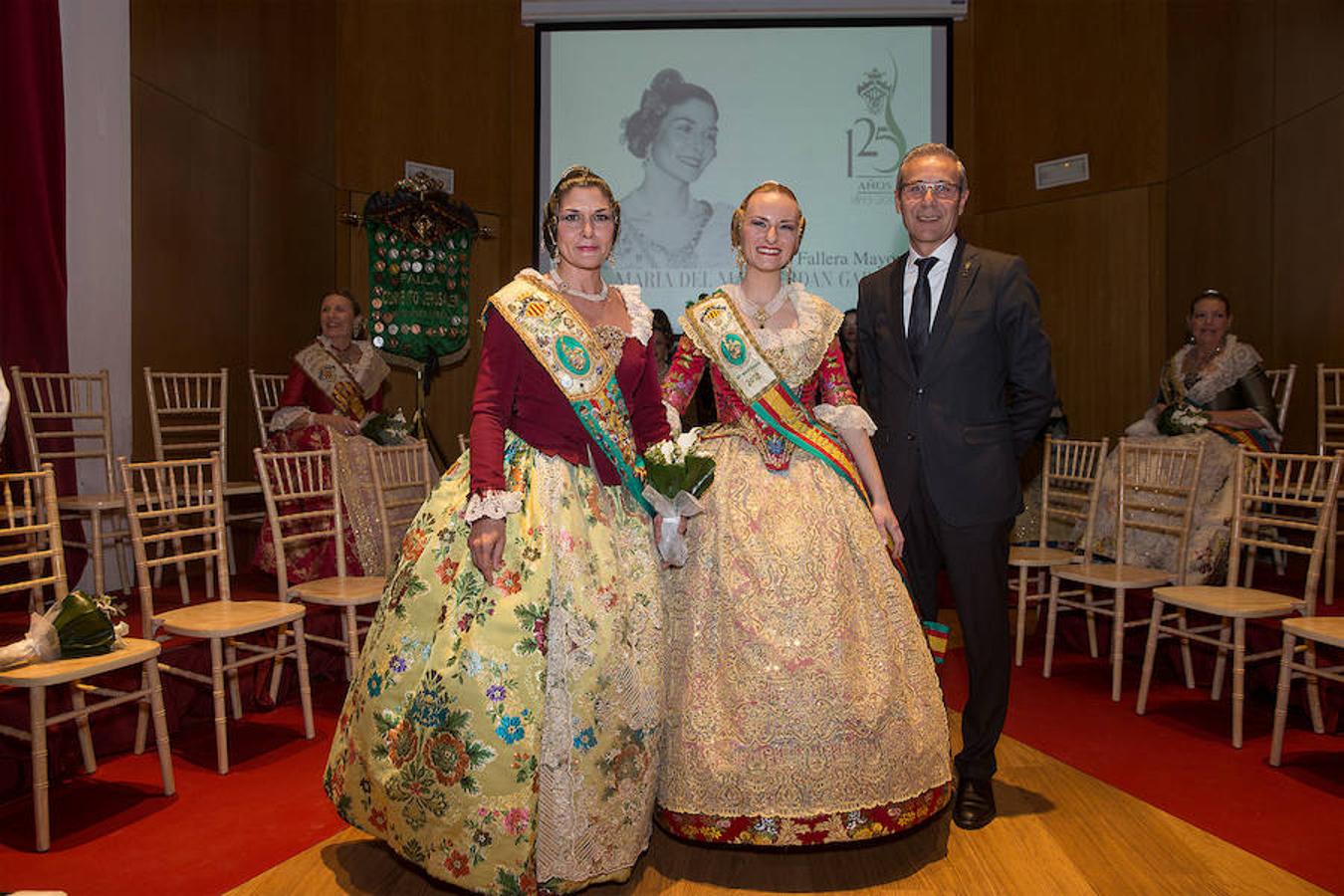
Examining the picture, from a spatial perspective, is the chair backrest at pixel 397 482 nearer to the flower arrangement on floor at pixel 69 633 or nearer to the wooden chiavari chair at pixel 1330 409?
the flower arrangement on floor at pixel 69 633

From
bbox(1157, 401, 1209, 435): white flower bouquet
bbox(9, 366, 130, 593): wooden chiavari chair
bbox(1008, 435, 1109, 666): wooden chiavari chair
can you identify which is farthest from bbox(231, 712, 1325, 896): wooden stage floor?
bbox(1157, 401, 1209, 435): white flower bouquet

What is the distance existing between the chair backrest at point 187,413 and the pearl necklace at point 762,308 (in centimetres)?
303

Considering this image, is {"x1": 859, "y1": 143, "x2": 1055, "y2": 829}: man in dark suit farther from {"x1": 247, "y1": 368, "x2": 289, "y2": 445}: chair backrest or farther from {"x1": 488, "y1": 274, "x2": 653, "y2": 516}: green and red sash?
{"x1": 247, "y1": 368, "x2": 289, "y2": 445}: chair backrest

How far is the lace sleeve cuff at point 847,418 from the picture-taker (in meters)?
2.54

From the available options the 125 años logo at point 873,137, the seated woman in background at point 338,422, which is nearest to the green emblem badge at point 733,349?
the seated woman in background at point 338,422

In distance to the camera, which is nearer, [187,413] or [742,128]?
[187,413]

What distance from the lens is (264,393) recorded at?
5.63 metres

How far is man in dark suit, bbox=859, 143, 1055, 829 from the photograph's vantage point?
2537mm

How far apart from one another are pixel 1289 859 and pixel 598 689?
1759mm

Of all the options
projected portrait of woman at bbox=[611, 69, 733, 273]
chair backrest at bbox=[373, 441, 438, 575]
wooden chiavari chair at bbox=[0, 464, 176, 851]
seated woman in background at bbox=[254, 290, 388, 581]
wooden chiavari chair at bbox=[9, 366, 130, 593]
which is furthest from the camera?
projected portrait of woman at bbox=[611, 69, 733, 273]

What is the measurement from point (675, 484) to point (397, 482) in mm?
2038

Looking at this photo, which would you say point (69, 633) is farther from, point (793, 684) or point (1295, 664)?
point (1295, 664)

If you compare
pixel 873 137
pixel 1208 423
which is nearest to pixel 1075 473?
pixel 1208 423

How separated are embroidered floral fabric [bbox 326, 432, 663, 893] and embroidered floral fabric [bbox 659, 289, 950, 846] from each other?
12 cm
